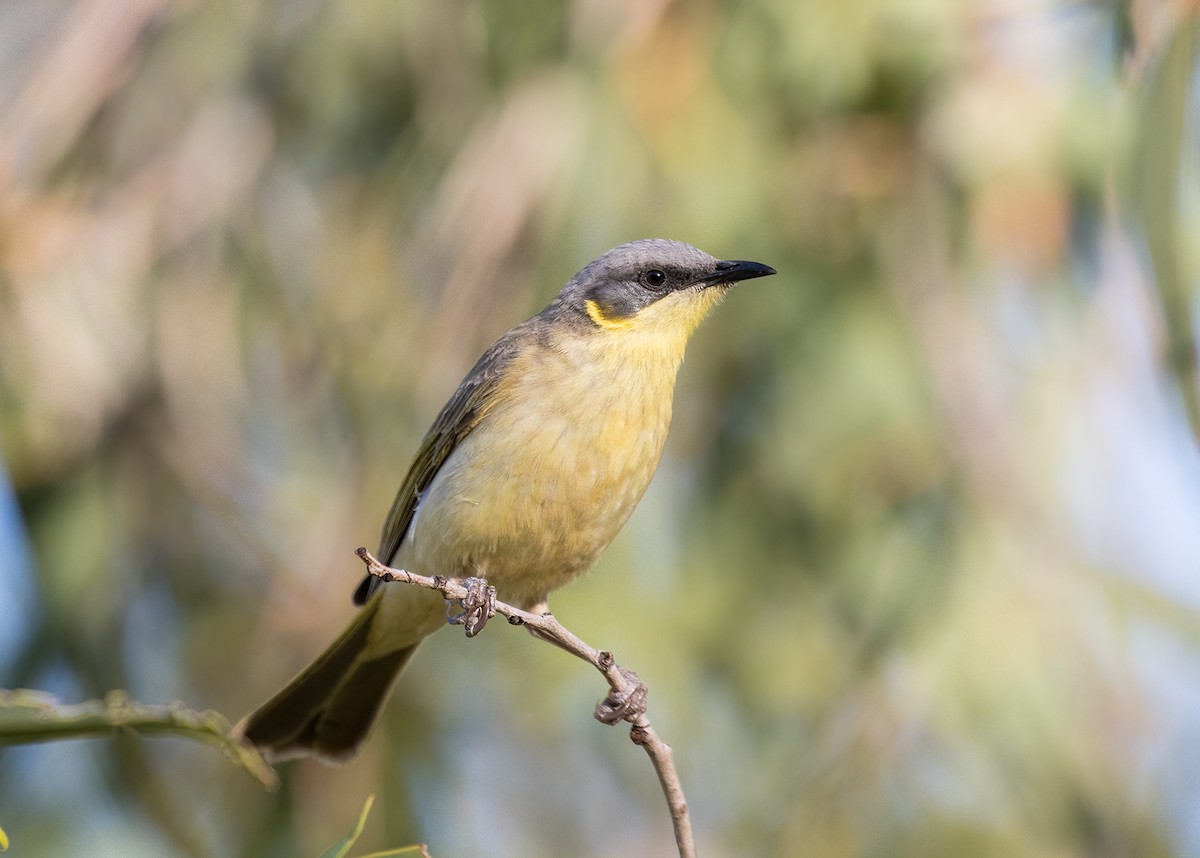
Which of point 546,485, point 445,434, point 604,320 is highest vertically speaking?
point 604,320

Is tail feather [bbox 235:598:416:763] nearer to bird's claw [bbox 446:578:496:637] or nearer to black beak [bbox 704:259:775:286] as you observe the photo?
bird's claw [bbox 446:578:496:637]

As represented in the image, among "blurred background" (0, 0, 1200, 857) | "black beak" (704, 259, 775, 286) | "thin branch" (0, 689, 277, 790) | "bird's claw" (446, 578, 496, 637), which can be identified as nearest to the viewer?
"thin branch" (0, 689, 277, 790)

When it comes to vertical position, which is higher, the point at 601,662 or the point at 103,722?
the point at 601,662

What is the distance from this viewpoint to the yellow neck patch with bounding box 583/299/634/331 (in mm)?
2934

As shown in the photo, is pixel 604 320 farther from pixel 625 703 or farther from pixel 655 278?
pixel 625 703

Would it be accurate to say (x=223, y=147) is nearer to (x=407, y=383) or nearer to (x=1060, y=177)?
(x=407, y=383)

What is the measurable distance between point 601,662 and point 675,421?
169 centimetres

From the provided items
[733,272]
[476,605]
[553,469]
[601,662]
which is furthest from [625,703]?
[733,272]

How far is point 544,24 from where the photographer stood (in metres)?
3.89

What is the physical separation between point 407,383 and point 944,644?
154cm

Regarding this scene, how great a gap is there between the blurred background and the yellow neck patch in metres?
0.58

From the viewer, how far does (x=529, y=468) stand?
2.66 meters

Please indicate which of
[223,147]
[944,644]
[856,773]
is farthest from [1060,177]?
[223,147]

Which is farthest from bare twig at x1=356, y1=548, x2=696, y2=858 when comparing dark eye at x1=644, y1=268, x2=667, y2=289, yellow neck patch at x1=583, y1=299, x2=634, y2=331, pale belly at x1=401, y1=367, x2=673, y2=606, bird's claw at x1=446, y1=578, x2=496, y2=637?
dark eye at x1=644, y1=268, x2=667, y2=289
